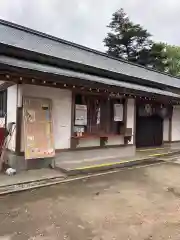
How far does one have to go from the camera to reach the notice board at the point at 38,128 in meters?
6.11

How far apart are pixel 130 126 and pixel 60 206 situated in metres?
5.12

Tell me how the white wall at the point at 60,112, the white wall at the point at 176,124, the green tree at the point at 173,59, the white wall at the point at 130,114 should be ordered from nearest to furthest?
1. the white wall at the point at 60,112
2. the white wall at the point at 130,114
3. the white wall at the point at 176,124
4. the green tree at the point at 173,59

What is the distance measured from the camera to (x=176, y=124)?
1199cm

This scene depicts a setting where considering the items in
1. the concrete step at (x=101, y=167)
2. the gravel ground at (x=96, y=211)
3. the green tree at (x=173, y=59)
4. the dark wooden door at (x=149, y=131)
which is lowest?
the gravel ground at (x=96, y=211)

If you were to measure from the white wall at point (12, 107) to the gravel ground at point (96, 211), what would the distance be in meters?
1.92

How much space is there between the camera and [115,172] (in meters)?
6.73

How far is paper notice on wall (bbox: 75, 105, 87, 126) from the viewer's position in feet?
24.0

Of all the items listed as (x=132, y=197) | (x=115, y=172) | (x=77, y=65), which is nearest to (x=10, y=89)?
(x=77, y=65)

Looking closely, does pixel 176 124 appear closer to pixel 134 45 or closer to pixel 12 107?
pixel 12 107

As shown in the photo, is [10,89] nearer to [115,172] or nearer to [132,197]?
[115,172]

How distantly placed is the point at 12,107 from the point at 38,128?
0.89 m

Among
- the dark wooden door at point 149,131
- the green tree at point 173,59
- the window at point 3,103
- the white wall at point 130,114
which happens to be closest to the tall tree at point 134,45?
the green tree at point 173,59

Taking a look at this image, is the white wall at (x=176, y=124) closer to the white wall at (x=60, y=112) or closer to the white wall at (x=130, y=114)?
the white wall at (x=130, y=114)

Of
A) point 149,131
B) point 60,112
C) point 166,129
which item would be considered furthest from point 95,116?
point 166,129
